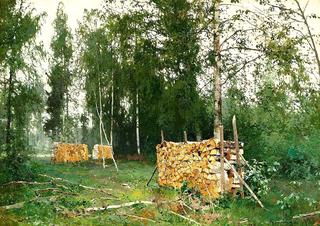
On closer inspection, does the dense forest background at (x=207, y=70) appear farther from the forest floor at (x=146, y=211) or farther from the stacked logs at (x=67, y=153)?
the stacked logs at (x=67, y=153)

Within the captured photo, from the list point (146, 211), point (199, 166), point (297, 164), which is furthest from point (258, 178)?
point (297, 164)

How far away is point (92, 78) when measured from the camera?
104 feet

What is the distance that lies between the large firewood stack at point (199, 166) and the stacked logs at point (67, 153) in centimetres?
1699

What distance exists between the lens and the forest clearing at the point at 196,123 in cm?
1059

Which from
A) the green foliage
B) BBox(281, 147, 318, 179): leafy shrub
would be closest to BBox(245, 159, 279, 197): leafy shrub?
BBox(281, 147, 318, 179): leafy shrub

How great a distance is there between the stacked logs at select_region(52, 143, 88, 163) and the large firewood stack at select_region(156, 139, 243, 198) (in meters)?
17.0

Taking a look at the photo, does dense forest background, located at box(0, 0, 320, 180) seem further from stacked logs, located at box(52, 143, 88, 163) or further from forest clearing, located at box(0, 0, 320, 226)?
stacked logs, located at box(52, 143, 88, 163)

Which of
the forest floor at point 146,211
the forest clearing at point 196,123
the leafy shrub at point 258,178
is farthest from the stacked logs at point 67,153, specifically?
the leafy shrub at point 258,178

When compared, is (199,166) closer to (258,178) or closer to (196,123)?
(258,178)

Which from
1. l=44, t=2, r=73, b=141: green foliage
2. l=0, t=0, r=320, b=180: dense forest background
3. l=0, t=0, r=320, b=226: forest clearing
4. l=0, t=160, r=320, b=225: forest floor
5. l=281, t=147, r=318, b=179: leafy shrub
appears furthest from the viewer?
l=44, t=2, r=73, b=141: green foliage

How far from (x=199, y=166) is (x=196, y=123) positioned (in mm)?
9255

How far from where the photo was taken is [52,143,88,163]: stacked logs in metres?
31.2

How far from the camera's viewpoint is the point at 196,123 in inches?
893

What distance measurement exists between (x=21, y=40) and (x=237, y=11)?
802cm
